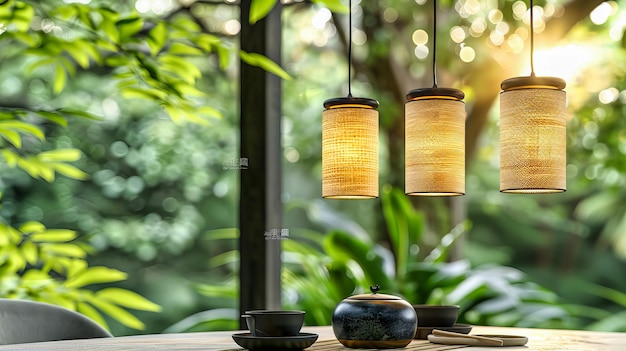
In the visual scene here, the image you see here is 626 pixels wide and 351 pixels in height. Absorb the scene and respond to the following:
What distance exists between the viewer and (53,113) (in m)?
1.96

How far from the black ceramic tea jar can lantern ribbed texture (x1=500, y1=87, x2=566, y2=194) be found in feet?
1.01

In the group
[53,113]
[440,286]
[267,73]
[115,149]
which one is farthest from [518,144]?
[115,149]

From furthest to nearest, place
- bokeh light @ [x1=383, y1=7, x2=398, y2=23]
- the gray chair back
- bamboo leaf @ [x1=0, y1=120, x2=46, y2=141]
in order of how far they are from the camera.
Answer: bokeh light @ [x1=383, y1=7, x2=398, y2=23] < bamboo leaf @ [x1=0, y1=120, x2=46, y2=141] < the gray chair back

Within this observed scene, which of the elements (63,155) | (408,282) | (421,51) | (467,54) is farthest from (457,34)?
(63,155)

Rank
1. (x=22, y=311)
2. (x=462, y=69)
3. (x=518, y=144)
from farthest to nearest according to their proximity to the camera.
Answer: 1. (x=462, y=69)
2. (x=22, y=311)
3. (x=518, y=144)

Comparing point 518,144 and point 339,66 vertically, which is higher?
point 339,66

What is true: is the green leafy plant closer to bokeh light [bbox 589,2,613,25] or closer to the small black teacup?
bokeh light [bbox 589,2,613,25]

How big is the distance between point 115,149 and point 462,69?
239cm

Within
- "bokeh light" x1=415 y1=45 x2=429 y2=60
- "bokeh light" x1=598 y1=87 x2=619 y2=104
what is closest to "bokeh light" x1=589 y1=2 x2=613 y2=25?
"bokeh light" x1=598 y1=87 x2=619 y2=104

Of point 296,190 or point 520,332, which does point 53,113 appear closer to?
point 520,332

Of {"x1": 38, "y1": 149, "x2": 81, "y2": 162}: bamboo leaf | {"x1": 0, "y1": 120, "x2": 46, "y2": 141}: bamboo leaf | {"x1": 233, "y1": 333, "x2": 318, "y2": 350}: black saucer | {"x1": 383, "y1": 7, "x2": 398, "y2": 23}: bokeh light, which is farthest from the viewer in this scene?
{"x1": 383, "y1": 7, "x2": 398, "y2": 23}: bokeh light

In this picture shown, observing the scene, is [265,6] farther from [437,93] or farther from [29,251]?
[29,251]

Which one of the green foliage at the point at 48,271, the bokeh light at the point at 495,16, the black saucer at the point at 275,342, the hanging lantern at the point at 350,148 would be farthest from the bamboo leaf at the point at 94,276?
the bokeh light at the point at 495,16

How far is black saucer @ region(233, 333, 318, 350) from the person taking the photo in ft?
4.58
